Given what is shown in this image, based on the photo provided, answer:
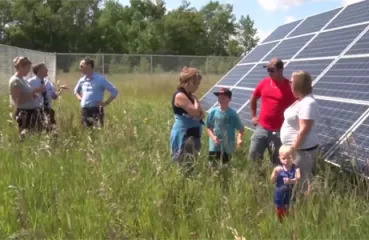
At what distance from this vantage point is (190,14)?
69.4 metres

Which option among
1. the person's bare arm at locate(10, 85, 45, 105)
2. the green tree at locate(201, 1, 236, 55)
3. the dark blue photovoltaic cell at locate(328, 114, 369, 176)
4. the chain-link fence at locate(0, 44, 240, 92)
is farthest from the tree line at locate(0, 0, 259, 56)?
the dark blue photovoltaic cell at locate(328, 114, 369, 176)

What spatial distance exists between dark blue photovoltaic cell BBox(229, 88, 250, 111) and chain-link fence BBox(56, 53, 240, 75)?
19587 mm

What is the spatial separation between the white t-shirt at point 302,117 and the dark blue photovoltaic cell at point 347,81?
1078mm

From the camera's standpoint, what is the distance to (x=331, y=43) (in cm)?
853

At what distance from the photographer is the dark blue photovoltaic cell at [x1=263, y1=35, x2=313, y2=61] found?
9.91 metres

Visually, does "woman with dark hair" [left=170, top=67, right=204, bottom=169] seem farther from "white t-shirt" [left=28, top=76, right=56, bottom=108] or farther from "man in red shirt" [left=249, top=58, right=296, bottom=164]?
"white t-shirt" [left=28, top=76, right=56, bottom=108]

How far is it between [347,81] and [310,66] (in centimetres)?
161

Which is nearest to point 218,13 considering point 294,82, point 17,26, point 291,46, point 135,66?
point 17,26

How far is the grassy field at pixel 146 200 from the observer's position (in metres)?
4.55

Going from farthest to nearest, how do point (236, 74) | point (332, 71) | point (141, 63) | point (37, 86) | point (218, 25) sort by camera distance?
1. point (218, 25)
2. point (141, 63)
3. point (236, 74)
4. point (37, 86)
5. point (332, 71)

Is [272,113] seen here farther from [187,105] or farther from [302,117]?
[302,117]

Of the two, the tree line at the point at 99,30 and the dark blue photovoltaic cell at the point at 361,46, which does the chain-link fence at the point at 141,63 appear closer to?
the dark blue photovoltaic cell at the point at 361,46

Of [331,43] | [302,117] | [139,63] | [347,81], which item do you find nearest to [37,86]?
[331,43]

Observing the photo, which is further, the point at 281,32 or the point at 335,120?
the point at 281,32
